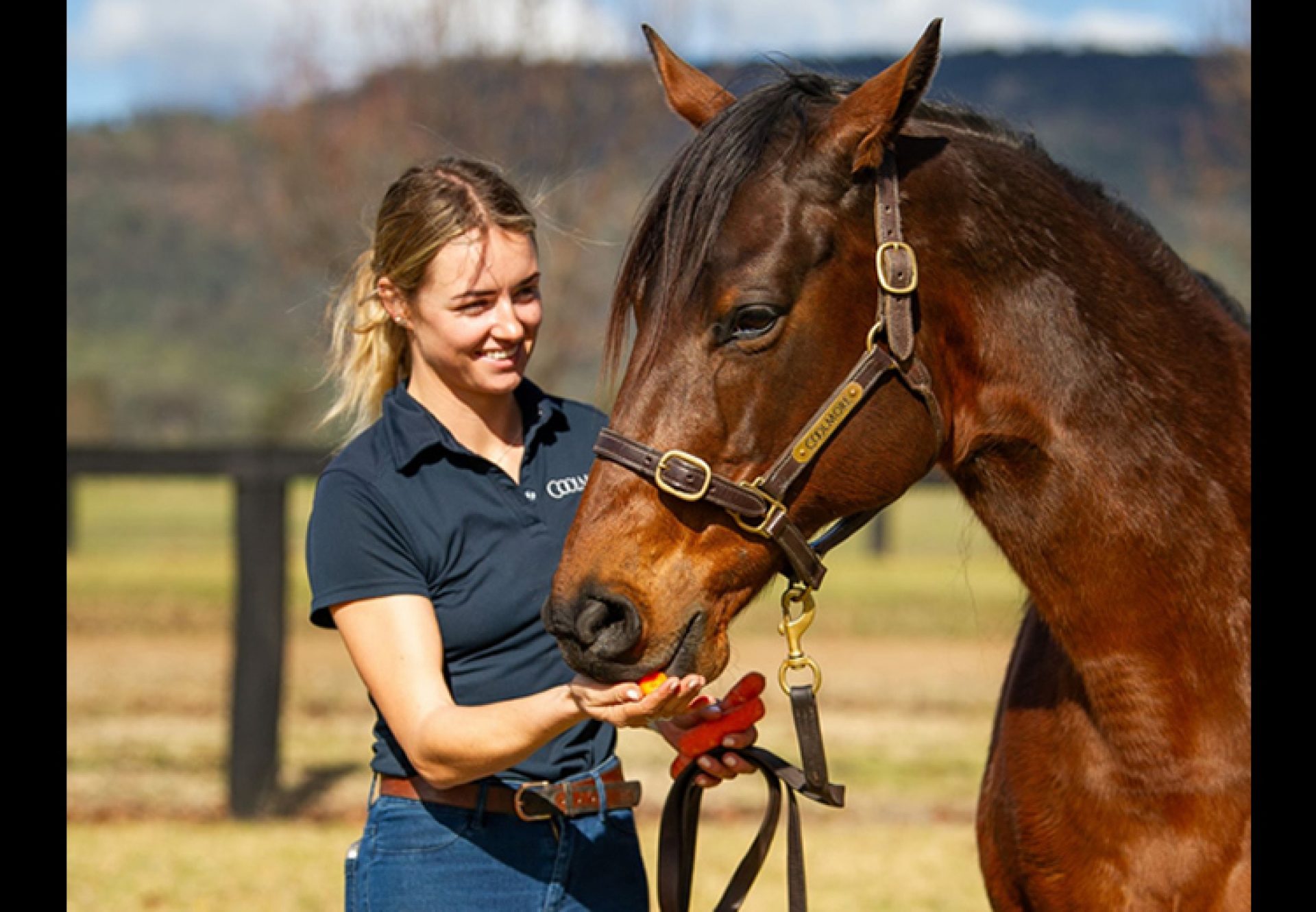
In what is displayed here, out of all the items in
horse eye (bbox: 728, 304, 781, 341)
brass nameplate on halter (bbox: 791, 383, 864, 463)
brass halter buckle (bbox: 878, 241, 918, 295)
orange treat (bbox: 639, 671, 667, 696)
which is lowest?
orange treat (bbox: 639, 671, 667, 696)

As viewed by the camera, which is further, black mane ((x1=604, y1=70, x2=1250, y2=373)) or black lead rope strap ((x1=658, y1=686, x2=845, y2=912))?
black lead rope strap ((x1=658, y1=686, x2=845, y2=912))

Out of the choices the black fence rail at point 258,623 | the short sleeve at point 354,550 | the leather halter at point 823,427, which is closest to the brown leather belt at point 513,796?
the short sleeve at point 354,550

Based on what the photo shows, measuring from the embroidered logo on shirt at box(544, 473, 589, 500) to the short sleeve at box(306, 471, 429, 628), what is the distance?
1.16 feet

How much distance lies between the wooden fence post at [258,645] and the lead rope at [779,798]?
4.97 metres

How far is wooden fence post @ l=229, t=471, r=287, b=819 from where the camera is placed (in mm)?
7340

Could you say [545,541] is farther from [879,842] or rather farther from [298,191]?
[298,191]

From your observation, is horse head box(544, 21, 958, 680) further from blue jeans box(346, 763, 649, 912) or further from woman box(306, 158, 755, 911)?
blue jeans box(346, 763, 649, 912)

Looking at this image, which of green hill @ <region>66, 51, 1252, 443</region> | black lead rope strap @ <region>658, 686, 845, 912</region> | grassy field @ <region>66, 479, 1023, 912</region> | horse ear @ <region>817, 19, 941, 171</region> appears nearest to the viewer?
horse ear @ <region>817, 19, 941, 171</region>

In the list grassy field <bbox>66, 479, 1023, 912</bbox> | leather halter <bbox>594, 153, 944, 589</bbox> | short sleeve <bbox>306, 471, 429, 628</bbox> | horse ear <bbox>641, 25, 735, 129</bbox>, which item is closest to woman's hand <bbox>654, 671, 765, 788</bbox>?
grassy field <bbox>66, 479, 1023, 912</bbox>

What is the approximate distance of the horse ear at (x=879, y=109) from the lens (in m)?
2.34

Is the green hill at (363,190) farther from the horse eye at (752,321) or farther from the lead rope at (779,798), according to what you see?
the lead rope at (779,798)

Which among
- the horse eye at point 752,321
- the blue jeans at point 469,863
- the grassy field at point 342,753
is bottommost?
the grassy field at point 342,753
